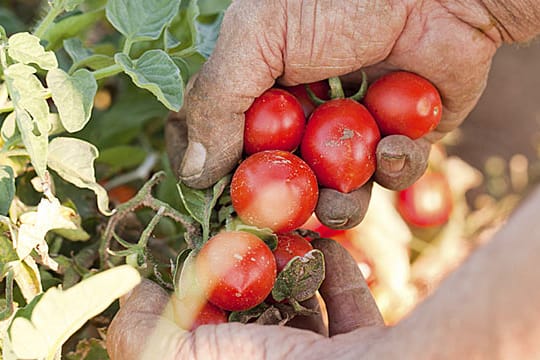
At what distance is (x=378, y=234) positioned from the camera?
1.70m

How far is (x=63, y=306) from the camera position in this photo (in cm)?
72

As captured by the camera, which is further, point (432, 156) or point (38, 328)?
point (432, 156)

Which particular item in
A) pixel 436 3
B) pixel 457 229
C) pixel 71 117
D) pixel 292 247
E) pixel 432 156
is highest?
pixel 436 3

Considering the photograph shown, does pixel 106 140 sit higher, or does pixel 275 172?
pixel 275 172

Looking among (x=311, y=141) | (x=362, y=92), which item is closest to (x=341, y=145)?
(x=311, y=141)

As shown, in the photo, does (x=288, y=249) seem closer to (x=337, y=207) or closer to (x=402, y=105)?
(x=337, y=207)

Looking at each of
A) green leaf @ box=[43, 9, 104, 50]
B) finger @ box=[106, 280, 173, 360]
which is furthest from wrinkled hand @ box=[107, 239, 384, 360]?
green leaf @ box=[43, 9, 104, 50]

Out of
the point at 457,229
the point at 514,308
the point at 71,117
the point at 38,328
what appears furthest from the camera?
the point at 457,229

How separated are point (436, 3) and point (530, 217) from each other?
68 cm

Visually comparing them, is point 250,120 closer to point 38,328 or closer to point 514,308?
point 38,328

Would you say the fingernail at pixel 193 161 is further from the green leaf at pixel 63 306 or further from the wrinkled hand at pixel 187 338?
the green leaf at pixel 63 306

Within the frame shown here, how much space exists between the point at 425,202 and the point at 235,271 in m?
1.00

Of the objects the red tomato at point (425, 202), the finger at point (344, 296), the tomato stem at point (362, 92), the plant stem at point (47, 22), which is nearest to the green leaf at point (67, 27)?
the plant stem at point (47, 22)

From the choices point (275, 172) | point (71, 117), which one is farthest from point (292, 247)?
point (71, 117)
